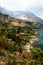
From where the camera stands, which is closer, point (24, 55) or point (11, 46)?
point (24, 55)

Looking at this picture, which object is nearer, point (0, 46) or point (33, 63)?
point (33, 63)

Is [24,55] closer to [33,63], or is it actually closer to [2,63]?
[33,63]

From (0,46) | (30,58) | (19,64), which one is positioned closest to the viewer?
(19,64)

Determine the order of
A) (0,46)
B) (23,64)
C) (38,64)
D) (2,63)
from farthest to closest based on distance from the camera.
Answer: (0,46) < (38,64) < (23,64) < (2,63)

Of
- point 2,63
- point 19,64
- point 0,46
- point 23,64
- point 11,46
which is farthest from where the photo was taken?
point 11,46

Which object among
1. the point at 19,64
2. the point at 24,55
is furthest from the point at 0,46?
the point at 19,64

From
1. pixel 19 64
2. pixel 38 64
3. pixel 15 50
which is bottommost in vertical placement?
pixel 15 50

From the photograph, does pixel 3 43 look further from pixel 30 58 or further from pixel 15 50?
pixel 30 58

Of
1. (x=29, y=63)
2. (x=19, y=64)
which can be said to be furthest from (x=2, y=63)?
(x=29, y=63)

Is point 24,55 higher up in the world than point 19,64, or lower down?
lower down
